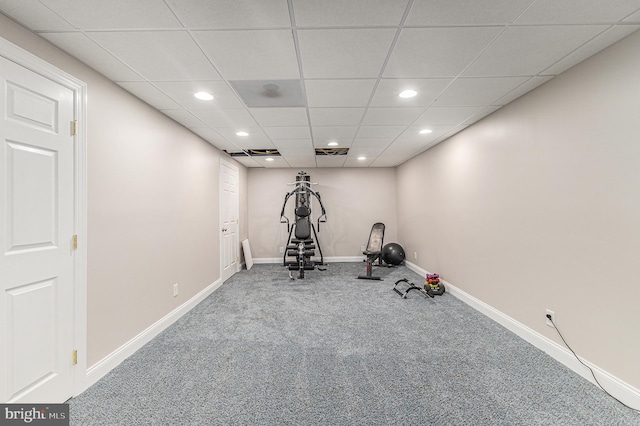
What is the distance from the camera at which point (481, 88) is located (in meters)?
2.26

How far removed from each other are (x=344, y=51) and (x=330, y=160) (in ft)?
11.9

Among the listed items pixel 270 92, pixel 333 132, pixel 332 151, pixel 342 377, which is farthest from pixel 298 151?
pixel 342 377

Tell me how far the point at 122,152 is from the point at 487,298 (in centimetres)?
412

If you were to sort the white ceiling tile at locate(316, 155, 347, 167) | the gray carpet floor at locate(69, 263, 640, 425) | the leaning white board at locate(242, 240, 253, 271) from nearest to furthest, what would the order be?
the gray carpet floor at locate(69, 263, 640, 425), the white ceiling tile at locate(316, 155, 347, 167), the leaning white board at locate(242, 240, 253, 271)

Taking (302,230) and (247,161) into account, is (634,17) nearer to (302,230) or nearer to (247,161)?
(302,230)

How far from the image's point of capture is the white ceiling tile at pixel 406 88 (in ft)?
7.02

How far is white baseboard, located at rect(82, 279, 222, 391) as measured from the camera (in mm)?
1855

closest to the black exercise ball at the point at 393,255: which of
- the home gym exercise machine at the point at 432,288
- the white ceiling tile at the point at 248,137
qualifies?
the home gym exercise machine at the point at 432,288

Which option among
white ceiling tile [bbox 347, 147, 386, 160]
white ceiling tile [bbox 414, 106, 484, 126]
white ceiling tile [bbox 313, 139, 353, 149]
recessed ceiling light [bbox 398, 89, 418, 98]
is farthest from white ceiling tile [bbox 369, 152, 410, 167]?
recessed ceiling light [bbox 398, 89, 418, 98]

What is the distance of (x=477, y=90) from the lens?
229 cm

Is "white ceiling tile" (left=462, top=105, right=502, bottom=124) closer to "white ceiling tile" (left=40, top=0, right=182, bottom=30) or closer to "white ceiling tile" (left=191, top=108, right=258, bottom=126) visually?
"white ceiling tile" (left=191, top=108, right=258, bottom=126)

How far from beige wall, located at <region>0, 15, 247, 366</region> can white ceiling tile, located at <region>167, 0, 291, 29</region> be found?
40.3 inches

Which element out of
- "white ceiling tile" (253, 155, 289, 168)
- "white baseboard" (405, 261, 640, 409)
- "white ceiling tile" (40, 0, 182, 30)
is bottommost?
"white baseboard" (405, 261, 640, 409)

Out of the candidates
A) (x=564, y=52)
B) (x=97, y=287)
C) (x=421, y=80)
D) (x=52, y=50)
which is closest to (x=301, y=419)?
(x=97, y=287)
